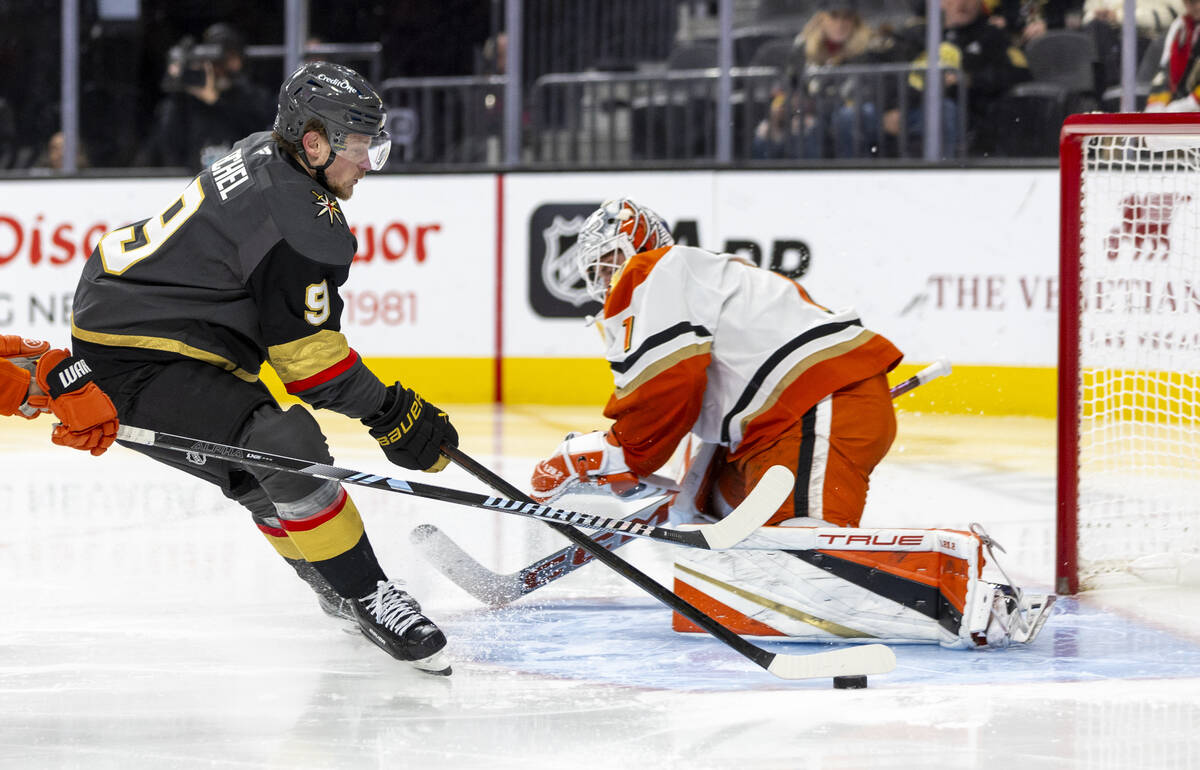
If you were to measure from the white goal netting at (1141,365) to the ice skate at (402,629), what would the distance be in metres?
1.41

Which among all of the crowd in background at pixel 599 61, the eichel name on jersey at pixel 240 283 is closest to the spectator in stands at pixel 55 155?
the crowd in background at pixel 599 61

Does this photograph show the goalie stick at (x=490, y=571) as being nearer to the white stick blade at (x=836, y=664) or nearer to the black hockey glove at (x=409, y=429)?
the black hockey glove at (x=409, y=429)

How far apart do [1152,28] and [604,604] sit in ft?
13.6

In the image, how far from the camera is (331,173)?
2.53m

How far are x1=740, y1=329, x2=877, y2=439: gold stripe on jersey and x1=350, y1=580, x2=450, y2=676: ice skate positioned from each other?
0.74 meters

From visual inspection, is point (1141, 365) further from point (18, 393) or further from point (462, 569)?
point (18, 393)

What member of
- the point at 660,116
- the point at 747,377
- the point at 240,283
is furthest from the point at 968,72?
the point at 240,283

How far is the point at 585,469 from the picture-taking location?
9.74 feet

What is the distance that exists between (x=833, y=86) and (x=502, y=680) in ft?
14.9

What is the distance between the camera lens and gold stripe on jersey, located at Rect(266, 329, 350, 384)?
95.7 inches

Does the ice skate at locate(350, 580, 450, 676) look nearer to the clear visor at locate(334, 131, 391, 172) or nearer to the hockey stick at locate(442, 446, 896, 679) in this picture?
the hockey stick at locate(442, 446, 896, 679)

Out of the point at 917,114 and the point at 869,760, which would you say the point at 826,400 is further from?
the point at 917,114

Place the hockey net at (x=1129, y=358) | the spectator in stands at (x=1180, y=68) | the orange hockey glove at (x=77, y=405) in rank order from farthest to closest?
the spectator in stands at (x=1180, y=68) → the hockey net at (x=1129, y=358) → the orange hockey glove at (x=77, y=405)

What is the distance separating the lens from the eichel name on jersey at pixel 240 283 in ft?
7.84
